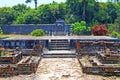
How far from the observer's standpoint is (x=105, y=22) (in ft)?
128

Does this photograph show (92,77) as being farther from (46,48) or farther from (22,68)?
(46,48)

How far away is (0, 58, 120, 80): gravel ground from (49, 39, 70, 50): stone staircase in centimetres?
366

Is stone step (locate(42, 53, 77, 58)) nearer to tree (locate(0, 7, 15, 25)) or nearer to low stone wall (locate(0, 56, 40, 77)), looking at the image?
low stone wall (locate(0, 56, 40, 77))

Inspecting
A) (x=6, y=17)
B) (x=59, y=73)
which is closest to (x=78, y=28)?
(x=6, y=17)

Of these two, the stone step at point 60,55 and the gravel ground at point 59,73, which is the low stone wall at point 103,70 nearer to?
the gravel ground at point 59,73

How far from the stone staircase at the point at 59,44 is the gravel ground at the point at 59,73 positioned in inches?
144

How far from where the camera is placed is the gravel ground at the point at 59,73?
1002 centimetres

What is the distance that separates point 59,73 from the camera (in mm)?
10805

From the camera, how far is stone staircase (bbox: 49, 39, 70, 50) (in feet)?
56.4

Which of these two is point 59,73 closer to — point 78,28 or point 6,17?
point 78,28

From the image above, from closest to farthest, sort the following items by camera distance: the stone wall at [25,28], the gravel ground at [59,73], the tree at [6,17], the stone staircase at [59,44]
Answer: the gravel ground at [59,73] → the stone staircase at [59,44] → the stone wall at [25,28] → the tree at [6,17]

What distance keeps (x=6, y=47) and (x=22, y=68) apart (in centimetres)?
659

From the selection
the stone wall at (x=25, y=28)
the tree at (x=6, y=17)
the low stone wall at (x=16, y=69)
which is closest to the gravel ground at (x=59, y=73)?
the low stone wall at (x=16, y=69)

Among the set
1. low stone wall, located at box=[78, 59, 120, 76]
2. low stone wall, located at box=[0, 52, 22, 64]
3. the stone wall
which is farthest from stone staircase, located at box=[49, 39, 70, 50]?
the stone wall
